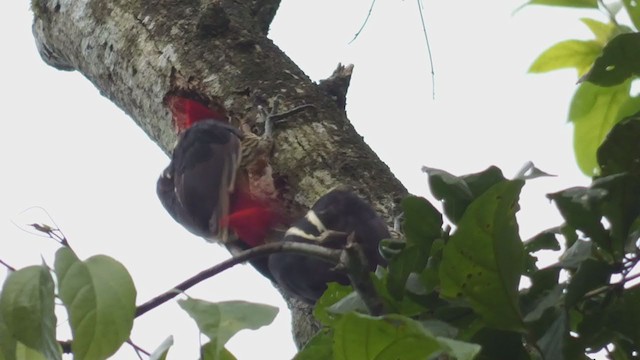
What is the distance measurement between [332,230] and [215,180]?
1212mm

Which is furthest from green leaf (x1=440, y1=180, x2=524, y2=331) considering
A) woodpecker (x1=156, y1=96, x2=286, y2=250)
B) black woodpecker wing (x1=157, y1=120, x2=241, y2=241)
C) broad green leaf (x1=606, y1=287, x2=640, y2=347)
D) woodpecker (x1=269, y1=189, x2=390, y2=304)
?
black woodpecker wing (x1=157, y1=120, x2=241, y2=241)

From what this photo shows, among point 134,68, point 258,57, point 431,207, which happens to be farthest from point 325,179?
point 431,207

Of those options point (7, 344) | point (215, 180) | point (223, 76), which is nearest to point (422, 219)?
point (7, 344)

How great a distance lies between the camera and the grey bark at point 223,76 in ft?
6.76

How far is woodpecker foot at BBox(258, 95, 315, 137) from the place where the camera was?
2.21m

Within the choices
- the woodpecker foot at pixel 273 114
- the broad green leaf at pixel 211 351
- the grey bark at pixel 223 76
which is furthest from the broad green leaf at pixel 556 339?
the woodpecker foot at pixel 273 114

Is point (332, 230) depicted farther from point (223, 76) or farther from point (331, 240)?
point (223, 76)

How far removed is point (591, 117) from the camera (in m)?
1.36

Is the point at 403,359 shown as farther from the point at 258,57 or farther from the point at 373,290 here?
the point at 258,57

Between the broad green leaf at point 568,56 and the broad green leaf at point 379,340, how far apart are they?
2.26ft

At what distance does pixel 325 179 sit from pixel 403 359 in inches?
45.2

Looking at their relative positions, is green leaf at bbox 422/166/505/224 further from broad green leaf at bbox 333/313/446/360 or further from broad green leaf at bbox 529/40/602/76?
broad green leaf at bbox 529/40/602/76

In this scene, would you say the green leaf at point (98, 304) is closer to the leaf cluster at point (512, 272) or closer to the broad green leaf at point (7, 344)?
the broad green leaf at point (7, 344)

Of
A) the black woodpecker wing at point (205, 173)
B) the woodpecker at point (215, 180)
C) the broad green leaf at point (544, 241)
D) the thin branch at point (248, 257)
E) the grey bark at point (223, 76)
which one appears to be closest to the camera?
the thin branch at point (248, 257)
